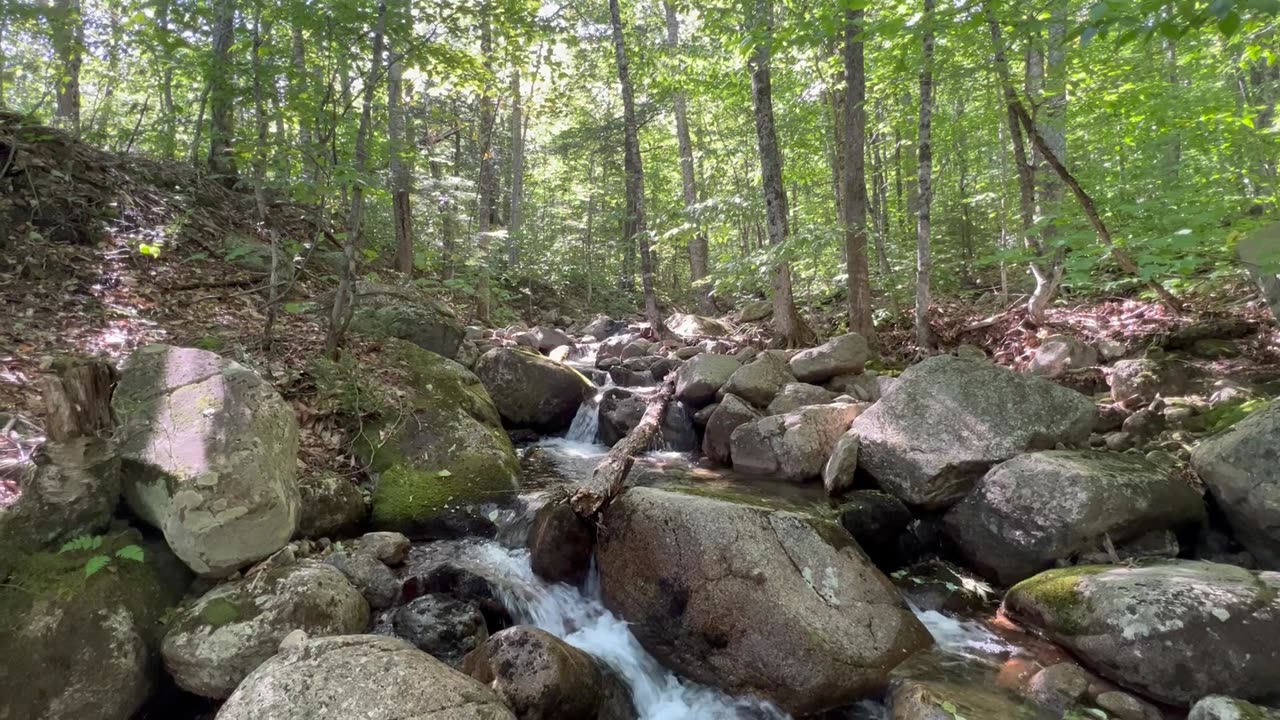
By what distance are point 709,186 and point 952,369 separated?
15523 millimetres

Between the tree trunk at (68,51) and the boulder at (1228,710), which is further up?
the tree trunk at (68,51)

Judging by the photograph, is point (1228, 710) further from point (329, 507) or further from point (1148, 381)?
point (329, 507)

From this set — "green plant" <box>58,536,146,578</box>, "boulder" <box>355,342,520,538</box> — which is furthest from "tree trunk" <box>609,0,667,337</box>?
"green plant" <box>58,536,146,578</box>

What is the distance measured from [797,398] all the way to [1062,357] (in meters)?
3.20

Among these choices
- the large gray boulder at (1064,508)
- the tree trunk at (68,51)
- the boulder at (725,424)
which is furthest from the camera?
the boulder at (725,424)

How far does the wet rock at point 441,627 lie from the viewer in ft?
12.6

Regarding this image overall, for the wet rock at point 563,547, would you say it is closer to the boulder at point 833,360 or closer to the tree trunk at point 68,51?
the boulder at point 833,360

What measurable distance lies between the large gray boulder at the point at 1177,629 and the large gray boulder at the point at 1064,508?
23.0 inches

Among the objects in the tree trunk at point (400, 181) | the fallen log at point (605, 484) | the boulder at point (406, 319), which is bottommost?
the fallen log at point (605, 484)

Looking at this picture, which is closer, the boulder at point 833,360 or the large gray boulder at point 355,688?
the large gray boulder at point 355,688

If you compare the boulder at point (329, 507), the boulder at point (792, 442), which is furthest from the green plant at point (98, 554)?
the boulder at point (792, 442)

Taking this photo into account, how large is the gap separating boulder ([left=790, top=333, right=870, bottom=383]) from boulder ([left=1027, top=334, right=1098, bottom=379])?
81.5 inches

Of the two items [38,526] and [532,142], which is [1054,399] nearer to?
[38,526]

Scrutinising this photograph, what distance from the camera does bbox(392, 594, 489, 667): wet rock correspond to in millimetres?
3844
